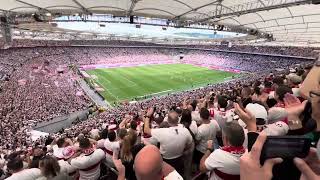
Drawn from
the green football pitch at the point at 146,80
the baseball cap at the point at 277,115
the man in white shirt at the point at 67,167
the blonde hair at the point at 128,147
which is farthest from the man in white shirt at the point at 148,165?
the green football pitch at the point at 146,80

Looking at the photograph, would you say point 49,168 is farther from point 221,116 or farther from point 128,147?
point 221,116

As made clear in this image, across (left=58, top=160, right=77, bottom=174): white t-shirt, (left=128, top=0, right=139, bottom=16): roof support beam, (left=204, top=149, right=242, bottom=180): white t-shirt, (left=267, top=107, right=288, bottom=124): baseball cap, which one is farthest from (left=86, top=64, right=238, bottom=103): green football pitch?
(left=204, top=149, right=242, bottom=180): white t-shirt

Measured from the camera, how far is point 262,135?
215cm

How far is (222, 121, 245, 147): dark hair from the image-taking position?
3.43 meters

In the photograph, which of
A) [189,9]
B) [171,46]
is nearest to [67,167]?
[189,9]

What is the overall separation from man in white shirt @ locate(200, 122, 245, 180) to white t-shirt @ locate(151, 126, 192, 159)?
1215 mm

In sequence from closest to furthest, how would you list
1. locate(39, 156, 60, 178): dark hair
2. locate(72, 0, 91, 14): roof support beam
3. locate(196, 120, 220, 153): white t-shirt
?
1. locate(39, 156, 60, 178): dark hair
2. locate(196, 120, 220, 153): white t-shirt
3. locate(72, 0, 91, 14): roof support beam

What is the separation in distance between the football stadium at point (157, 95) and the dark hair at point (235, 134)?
0.05 ft

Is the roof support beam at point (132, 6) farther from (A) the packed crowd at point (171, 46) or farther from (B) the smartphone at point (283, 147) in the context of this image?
(A) the packed crowd at point (171, 46)

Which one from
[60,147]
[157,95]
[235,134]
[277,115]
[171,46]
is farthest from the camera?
[171,46]

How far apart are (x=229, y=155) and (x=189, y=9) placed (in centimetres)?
2496

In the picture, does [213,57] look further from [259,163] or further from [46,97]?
[259,163]

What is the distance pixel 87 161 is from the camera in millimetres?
5371

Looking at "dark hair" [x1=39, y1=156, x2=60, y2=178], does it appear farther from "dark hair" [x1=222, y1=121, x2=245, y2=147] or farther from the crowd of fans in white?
"dark hair" [x1=222, y1=121, x2=245, y2=147]
